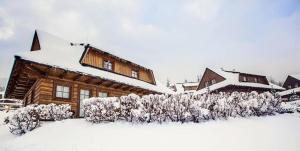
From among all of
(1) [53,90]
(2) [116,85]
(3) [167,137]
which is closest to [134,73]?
(2) [116,85]

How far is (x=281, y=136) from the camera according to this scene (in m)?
7.34

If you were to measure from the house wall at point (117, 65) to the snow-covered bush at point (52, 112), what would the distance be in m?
5.09

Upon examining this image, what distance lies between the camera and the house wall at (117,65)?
16663mm

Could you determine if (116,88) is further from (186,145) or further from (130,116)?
(186,145)

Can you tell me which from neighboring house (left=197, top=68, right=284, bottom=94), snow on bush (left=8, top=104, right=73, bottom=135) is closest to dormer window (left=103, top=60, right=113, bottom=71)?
snow on bush (left=8, top=104, right=73, bottom=135)

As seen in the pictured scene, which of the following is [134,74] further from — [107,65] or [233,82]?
[233,82]

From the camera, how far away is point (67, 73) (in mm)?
13812

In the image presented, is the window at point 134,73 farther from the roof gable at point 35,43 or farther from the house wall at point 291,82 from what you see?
the house wall at point 291,82

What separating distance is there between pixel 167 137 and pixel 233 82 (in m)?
27.6

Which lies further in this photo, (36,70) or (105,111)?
(36,70)

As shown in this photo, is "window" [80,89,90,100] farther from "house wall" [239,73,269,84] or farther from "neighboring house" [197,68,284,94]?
"house wall" [239,73,269,84]

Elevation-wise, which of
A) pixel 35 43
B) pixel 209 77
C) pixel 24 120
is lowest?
pixel 24 120

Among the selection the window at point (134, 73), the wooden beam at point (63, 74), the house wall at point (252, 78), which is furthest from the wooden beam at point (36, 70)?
the house wall at point (252, 78)

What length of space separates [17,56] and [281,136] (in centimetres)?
1203
